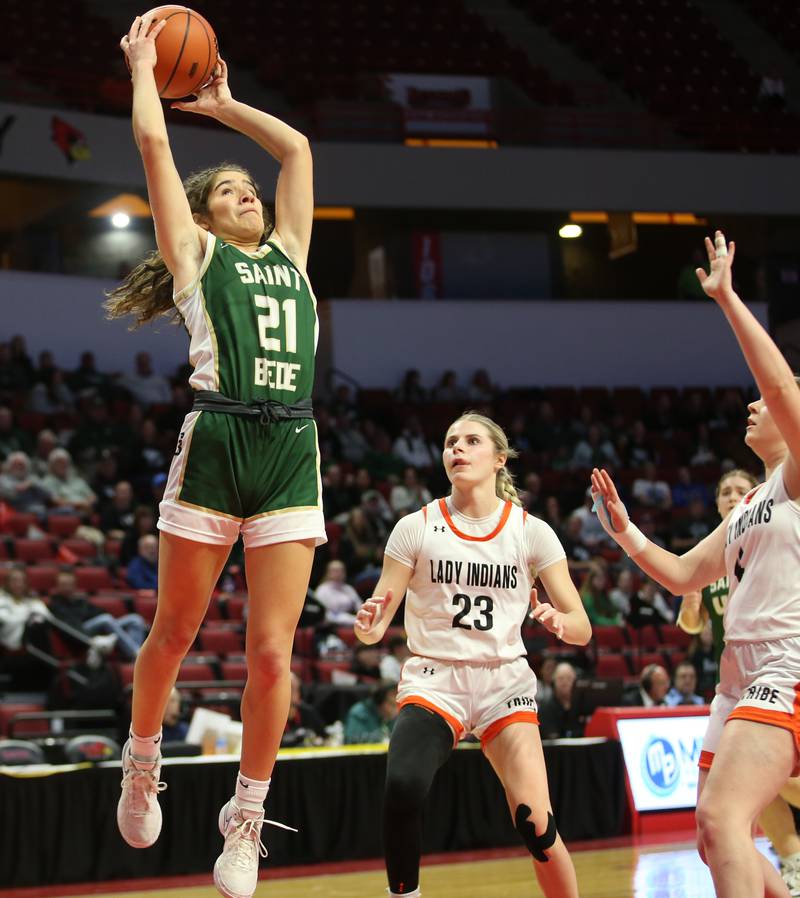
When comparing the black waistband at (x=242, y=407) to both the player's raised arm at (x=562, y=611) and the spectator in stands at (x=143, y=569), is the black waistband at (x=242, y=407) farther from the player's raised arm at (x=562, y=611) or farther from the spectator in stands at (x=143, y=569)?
the spectator in stands at (x=143, y=569)

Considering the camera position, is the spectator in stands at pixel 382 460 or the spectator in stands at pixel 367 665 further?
the spectator in stands at pixel 382 460

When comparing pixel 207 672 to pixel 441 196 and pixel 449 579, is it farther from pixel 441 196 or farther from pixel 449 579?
pixel 441 196

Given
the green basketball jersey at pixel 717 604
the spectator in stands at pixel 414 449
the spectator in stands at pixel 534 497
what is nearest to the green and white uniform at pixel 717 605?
the green basketball jersey at pixel 717 604

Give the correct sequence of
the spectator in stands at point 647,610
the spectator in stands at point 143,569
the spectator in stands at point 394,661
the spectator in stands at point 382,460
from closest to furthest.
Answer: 1. the spectator in stands at point 394,661
2. the spectator in stands at point 143,569
3. the spectator in stands at point 647,610
4. the spectator in stands at point 382,460

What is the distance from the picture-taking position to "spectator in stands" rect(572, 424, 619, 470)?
1746 centimetres

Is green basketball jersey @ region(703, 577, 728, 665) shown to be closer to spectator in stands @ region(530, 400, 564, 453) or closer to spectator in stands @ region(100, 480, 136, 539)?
spectator in stands @ region(100, 480, 136, 539)

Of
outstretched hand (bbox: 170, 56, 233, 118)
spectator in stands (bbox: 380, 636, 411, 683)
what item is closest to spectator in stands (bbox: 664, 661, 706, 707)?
spectator in stands (bbox: 380, 636, 411, 683)

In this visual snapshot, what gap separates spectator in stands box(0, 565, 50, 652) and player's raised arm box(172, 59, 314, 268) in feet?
21.8

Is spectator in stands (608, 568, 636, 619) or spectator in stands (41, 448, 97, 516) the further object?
spectator in stands (608, 568, 636, 619)

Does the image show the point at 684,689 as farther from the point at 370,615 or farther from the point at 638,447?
the point at 638,447

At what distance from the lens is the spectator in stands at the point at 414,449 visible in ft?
54.9

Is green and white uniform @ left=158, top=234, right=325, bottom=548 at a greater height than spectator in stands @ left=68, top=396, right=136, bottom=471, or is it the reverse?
spectator in stands @ left=68, top=396, right=136, bottom=471

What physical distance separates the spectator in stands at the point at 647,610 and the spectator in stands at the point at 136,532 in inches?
188

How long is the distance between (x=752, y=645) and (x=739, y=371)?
1801 cm
